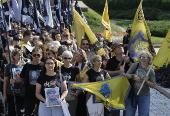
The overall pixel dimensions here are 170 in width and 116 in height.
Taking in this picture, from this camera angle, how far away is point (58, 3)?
1262 cm

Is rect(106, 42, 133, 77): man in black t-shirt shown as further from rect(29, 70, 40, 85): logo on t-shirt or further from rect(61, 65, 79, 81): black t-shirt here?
rect(29, 70, 40, 85): logo on t-shirt

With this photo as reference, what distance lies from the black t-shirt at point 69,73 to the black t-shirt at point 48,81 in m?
0.45

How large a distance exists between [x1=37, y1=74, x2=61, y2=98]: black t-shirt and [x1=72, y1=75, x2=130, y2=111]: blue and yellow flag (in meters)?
0.37

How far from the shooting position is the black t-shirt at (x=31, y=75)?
6404 mm

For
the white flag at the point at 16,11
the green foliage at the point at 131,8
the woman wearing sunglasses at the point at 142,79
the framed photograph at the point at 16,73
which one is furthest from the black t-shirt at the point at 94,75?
the green foliage at the point at 131,8

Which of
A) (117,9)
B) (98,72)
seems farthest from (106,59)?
(117,9)

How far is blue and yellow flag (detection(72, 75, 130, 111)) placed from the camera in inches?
245

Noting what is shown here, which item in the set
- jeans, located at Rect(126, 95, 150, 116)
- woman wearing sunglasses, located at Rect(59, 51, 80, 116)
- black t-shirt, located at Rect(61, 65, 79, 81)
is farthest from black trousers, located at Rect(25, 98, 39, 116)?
jeans, located at Rect(126, 95, 150, 116)

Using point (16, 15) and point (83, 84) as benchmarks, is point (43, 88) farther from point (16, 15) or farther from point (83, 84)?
point (16, 15)

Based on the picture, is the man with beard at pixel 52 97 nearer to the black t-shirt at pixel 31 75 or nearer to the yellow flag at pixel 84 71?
the black t-shirt at pixel 31 75

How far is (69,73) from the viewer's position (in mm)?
6426

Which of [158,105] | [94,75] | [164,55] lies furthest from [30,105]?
[158,105]

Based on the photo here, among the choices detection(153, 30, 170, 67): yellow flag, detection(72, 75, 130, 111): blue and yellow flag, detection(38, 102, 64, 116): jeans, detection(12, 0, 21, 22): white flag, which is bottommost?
detection(38, 102, 64, 116): jeans

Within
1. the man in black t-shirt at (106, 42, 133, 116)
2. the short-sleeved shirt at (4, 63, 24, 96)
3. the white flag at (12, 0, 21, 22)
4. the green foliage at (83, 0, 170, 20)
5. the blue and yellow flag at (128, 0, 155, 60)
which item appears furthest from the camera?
the green foliage at (83, 0, 170, 20)
